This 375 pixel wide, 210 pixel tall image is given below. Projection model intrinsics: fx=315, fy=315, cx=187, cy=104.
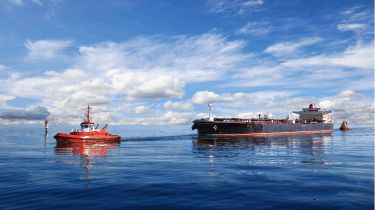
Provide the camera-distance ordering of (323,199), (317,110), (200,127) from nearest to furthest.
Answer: (323,199) < (200,127) < (317,110)

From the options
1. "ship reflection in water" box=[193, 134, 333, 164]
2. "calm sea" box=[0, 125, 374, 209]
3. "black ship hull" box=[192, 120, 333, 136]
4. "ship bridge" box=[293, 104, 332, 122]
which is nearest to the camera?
"calm sea" box=[0, 125, 374, 209]

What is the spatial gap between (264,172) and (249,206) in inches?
406

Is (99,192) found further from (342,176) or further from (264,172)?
(342,176)

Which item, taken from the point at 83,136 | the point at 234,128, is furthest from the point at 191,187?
the point at 234,128

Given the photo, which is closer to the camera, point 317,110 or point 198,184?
point 198,184

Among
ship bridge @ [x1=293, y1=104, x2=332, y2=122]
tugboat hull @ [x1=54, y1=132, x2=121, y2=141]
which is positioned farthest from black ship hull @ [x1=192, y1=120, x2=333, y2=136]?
ship bridge @ [x1=293, y1=104, x2=332, y2=122]

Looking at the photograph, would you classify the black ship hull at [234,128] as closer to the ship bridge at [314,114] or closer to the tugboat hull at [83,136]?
the tugboat hull at [83,136]

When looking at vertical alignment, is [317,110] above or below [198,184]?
above

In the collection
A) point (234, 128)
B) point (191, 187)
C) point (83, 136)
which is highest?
point (234, 128)

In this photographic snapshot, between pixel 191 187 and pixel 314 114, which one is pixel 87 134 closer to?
pixel 191 187

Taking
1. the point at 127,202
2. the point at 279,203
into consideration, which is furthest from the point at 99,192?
the point at 279,203

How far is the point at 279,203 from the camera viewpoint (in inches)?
600

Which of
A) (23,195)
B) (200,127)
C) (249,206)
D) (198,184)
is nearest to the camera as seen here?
(249,206)

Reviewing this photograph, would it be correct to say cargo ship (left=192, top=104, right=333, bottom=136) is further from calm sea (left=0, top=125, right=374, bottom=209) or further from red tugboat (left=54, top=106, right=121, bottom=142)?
calm sea (left=0, top=125, right=374, bottom=209)
